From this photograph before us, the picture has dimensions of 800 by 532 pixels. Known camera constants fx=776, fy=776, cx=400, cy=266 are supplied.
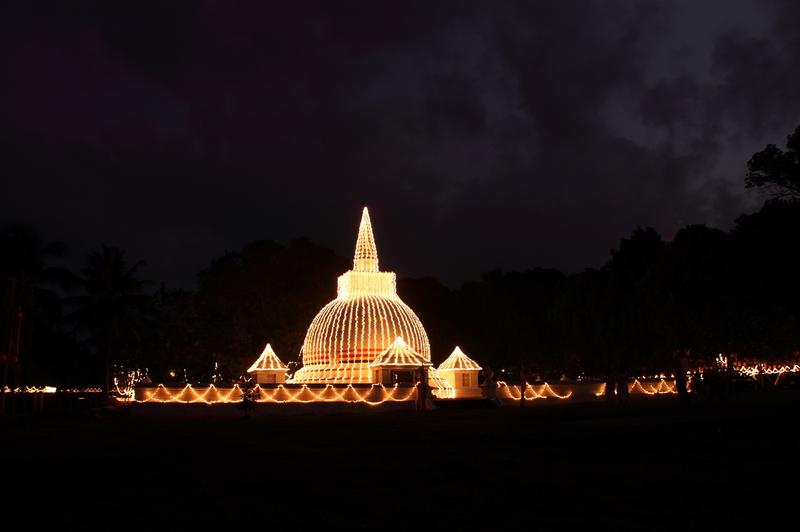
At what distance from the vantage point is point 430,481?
1175cm

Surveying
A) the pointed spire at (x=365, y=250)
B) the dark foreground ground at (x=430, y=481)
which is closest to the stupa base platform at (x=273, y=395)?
the pointed spire at (x=365, y=250)

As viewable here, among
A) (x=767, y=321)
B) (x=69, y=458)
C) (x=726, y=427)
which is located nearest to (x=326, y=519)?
(x=69, y=458)

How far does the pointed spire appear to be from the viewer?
2429 inches

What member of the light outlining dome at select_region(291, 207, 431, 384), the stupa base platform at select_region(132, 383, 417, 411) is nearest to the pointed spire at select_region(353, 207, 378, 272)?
the light outlining dome at select_region(291, 207, 431, 384)

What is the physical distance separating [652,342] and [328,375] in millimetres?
23230

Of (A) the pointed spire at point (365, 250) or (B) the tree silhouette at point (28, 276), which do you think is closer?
(B) the tree silhouette at point (28, 276)

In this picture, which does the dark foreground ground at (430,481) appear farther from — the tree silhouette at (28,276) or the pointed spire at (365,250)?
the pointed spire at (365,250)

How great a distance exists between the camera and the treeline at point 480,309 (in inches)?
1526

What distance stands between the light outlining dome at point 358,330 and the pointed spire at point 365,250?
0.08 m

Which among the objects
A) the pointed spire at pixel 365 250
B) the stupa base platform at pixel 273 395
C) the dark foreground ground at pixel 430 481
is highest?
the pointed spire at pixel 365 250

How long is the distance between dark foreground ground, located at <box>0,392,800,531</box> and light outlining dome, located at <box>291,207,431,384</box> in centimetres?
3399

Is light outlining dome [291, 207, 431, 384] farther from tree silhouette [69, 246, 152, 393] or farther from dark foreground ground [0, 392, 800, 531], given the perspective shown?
dark foreground ground [0, 392, 800, 531]

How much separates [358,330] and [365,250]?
8938 millimetres

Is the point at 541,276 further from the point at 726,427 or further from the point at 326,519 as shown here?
the point at 326,519
